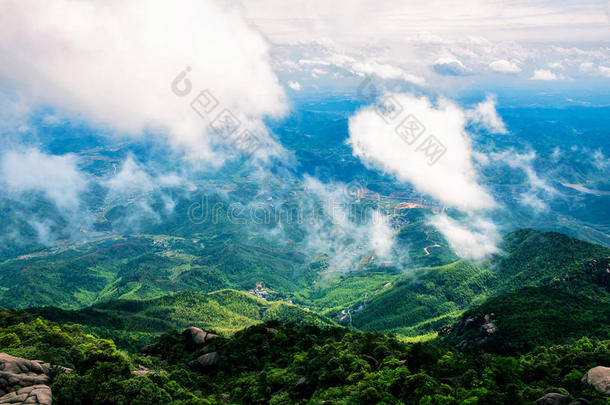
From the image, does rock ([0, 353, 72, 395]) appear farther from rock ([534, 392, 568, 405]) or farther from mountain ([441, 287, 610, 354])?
mountain ([441, 287, 610, 354])

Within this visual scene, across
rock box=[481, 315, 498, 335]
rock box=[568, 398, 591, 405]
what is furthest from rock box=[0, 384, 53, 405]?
rock box=[481, 315, 498, 335]

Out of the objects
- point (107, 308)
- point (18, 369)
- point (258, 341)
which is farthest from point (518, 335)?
point (107, 308)

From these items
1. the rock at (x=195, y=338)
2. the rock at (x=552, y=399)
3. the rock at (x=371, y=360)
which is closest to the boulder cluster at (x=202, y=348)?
the rock at (x=195, y=338)

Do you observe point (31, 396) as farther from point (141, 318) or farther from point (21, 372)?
point (141, 318)

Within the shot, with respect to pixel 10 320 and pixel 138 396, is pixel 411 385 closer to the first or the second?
pixel 138 396

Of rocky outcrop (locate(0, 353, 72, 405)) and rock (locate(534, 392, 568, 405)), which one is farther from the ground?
Result: rocky outcrop (locate(0, 353, 72, 405))

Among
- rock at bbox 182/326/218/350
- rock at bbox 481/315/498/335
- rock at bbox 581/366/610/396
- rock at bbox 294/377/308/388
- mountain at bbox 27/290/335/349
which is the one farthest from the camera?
mountain at bbox 27/290/335/349
